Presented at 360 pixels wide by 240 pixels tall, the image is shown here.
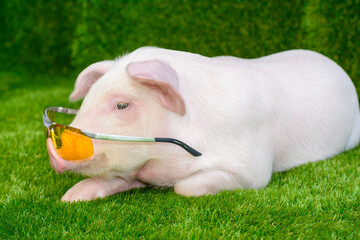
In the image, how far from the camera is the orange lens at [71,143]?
6.22 feet

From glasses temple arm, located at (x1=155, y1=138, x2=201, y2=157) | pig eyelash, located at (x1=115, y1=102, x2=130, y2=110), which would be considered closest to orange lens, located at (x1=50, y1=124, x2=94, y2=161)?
pig eyelash, located at (x1=115, y1=102, x2=130, y2=110)

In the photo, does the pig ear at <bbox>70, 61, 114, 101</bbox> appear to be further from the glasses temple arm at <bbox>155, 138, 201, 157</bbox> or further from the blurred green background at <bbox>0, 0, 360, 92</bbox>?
the blurred green background at <bbox>0, 0, 360, 92</bbox>

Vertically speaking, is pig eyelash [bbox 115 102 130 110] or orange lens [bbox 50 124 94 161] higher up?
pig eyelash [bbox 115 102 130 110]

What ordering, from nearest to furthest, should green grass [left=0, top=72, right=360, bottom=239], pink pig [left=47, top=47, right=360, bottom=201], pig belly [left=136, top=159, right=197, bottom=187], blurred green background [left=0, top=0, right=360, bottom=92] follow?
green grass [left=0, top=72, right=360, bottom=239]
pink pig [left=47, top=47, right=360, bottom=201]
pig belly [left=136, top=159, right=197, bottom=187]
blurred green background [left=0, top=0, right=360, bottom=92]

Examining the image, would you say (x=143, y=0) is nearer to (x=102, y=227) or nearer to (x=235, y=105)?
(x=235, y=105)

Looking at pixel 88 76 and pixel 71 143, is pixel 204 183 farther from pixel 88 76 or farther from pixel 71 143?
pixel 88 76

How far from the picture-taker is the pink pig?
1.98m

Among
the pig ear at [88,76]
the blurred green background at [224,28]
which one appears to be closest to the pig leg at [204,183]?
the pig ear at [88,76]

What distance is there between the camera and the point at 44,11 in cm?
803

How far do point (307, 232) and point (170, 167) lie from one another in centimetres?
68

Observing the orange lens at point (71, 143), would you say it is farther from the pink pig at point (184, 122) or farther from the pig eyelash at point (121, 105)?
the pig eyelash at point (121, 105)

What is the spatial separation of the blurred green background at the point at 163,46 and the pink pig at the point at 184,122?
0.31 ft

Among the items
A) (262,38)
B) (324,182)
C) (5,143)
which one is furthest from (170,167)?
(262,38)

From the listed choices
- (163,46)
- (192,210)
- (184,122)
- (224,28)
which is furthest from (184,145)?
(163,46)
